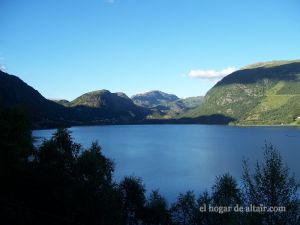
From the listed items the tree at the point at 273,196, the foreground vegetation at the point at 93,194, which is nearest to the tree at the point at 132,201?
the foreground vegetation at the point at 93,194

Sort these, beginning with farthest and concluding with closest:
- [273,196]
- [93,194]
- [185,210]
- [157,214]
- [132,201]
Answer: [132,201] → [185,210] → [157,214] → [93,194] → [273,196]

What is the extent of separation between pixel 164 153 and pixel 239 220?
125m

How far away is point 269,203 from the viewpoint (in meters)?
24.1

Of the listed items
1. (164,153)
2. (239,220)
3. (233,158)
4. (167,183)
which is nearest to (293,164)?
(233,158)

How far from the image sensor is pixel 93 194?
43.5 metres

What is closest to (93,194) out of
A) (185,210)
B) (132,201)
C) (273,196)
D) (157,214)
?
(157,214)

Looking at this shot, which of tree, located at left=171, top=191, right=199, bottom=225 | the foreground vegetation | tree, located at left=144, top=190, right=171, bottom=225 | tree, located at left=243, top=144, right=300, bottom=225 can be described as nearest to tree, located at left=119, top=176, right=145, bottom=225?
the foreground vegetation

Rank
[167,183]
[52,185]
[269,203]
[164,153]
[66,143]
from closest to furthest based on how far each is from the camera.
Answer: [269,203] < [52,185] < [66,143] < [167,183] < [164,153]

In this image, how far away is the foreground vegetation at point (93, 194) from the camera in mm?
25062

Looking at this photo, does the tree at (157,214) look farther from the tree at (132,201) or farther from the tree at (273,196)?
the tree at (273,196)

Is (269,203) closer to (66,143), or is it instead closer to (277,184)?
(277,184)

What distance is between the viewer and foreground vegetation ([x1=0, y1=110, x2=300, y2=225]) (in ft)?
82.2

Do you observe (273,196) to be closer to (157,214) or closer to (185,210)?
(185,210)

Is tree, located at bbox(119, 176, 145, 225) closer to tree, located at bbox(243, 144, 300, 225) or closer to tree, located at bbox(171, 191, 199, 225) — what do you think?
tree, located at bbox(171, 191, 199, 225)
